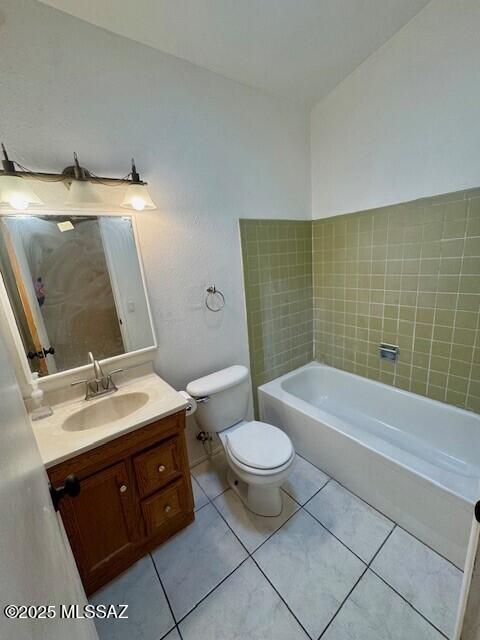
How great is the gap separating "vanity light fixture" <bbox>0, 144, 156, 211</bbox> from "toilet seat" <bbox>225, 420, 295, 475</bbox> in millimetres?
1392

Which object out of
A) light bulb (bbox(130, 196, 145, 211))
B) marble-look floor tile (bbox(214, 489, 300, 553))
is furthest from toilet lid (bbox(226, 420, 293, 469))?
light bulb (bbox(130, 196, 145, 211))

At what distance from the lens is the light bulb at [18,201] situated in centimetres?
106

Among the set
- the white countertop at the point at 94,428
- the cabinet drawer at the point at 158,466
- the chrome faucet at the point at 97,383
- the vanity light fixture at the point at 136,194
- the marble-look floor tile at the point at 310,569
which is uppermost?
the vanity light fixture at the point at 136,194

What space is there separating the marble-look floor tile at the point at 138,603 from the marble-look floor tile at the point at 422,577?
988 mm

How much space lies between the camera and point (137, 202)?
52.2 inches

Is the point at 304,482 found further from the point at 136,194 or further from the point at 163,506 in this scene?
the point at 136,194

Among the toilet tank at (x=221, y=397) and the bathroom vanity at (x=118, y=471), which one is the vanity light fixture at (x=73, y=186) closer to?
the bathroom vanity at (x=118, y=471)

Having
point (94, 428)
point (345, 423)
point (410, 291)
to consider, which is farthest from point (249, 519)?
point (410, 291)

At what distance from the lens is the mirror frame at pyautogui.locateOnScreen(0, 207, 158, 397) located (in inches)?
44.9

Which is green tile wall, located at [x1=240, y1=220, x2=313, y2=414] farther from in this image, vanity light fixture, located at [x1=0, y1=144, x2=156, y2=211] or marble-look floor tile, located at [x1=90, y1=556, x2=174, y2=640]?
marble-look floor tile, located at [x1=90, y1=556, x2=174, y2=640]

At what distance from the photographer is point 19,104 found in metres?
1.08

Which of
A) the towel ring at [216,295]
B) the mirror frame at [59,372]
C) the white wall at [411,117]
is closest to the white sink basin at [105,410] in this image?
the mirror frame at [59,372]

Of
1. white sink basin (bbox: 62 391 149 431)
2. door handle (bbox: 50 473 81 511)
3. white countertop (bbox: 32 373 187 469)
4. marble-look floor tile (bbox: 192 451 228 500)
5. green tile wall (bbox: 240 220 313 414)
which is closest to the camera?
door handle (bbox: 50 473 81 511)

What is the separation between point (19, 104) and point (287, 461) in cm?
204
